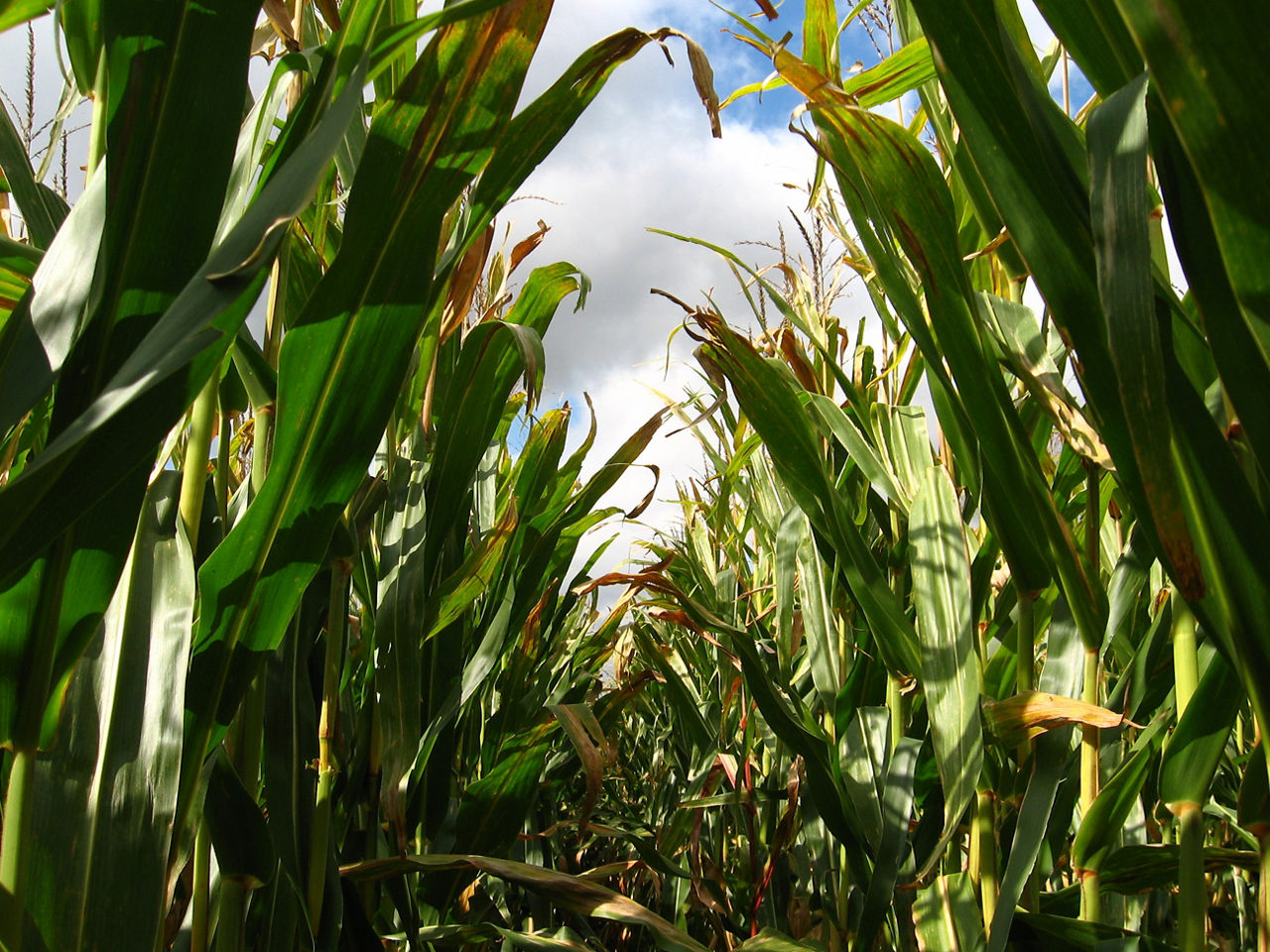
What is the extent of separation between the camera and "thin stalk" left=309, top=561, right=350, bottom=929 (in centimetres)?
56

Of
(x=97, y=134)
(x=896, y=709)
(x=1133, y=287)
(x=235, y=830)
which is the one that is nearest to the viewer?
(x=1133, y=287)

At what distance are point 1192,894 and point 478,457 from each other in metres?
0.52

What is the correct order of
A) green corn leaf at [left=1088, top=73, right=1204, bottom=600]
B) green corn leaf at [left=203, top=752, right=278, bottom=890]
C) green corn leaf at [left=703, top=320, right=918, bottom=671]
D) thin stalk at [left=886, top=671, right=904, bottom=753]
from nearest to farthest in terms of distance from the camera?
green corn leaf at [left=1088, top=73, right=1204, bottom=600]
green corn leaf at [left=203, top=752, right=278, bottom=890]
green corn leaf at [left=703, top=320, right=918, bottom=671]
thin stalk at [left=886, top=671, right=904, bottom=753]

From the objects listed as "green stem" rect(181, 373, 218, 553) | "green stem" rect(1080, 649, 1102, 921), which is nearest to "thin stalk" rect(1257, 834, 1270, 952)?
"green stem" rect(1080, 649, 1102, 921)

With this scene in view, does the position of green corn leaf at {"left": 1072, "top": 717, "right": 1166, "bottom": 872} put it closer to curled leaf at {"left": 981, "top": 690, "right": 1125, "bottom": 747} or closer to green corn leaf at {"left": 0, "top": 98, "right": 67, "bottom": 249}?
curled leaf at {"left": 981, "top": 690, "right": 1125, "bottom": 747}

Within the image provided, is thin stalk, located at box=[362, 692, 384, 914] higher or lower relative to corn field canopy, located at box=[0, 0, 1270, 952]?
lower

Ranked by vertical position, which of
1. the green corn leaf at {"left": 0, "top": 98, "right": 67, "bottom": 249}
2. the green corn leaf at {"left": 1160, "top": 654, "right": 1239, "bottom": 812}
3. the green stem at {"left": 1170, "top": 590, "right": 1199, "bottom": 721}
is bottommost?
the green corn leaf at {"left": 1160, "top": 654, "right": 1239, "bottom": 812}

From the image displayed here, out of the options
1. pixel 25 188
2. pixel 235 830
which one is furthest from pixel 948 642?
pixel 25 188

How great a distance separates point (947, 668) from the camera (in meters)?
0.53

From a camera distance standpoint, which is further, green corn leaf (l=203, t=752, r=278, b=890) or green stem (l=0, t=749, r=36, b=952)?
green corn leaf (l=203, t=752, r=278, b=890)

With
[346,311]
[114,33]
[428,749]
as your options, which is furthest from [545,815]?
[114,33]

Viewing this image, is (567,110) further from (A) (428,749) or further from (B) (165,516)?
(A) (428,749)

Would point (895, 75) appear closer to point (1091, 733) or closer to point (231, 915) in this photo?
point (1091, 733)

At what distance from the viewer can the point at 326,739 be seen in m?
0.62
